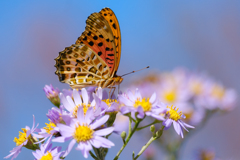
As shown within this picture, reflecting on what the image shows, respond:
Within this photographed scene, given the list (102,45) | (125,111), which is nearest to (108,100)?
(125,111)

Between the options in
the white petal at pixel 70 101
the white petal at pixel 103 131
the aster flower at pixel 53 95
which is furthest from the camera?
the aster flower at pixel 53 95

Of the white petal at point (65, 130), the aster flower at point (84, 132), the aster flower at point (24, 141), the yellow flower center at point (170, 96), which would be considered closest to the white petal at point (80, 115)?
the aster flower at point (84, 132)

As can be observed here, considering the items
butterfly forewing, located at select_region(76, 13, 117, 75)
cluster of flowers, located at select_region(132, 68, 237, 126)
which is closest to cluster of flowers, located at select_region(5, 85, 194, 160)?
butterfly forewing, located at select_region(76, 13, 117, 75)

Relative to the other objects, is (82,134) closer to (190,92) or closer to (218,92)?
(190,92)

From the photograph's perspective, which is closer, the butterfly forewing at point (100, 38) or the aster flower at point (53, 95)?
the aster flower at point (53, 95)

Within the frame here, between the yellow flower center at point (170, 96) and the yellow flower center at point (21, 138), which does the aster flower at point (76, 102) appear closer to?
the yellow flower center at point (21, 138)

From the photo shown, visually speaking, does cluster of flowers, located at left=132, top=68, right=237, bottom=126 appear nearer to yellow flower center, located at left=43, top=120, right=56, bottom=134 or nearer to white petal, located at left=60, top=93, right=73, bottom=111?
white petal, located at left=60, top=93, right=73, bottom=111
